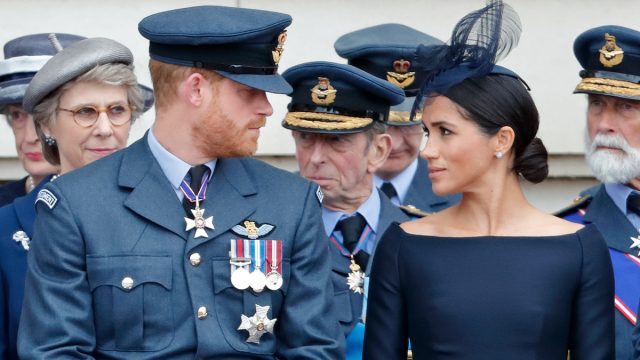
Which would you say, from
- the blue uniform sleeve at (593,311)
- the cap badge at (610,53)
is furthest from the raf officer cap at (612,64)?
the blue uniform sleeve at (593,311)

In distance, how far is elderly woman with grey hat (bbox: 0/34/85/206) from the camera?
5.61m

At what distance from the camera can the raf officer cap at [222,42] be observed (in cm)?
446

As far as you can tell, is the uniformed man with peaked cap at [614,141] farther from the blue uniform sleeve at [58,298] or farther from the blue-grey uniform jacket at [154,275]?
the blue uniform sleeve at [58,298]

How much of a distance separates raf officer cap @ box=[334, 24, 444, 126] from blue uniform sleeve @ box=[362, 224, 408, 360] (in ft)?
5.30

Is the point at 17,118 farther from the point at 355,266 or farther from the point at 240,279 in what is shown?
the point at 240,279

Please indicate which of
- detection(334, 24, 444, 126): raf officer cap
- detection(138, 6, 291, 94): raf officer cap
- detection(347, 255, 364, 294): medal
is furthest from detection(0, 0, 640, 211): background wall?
detection(138, 6, 291, 94): raf officer cap

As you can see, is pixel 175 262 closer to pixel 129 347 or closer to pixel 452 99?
pixel 129 347

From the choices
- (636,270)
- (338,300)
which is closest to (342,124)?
(338,300)

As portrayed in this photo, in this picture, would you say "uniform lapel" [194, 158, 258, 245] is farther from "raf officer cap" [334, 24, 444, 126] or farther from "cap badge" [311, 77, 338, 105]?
"raf officer cap" [334, 24, 444, 126]

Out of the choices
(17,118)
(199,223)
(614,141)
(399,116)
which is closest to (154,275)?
(199,223)

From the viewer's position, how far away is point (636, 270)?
5.16 metres

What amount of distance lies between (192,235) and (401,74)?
1992mm

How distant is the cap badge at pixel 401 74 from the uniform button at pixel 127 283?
6.98 ft

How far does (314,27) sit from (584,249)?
111 inches
